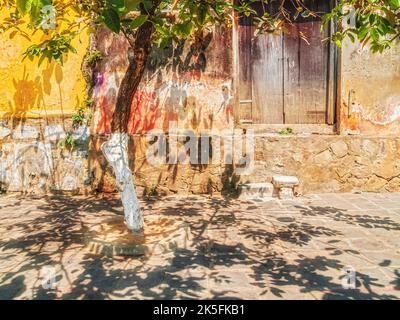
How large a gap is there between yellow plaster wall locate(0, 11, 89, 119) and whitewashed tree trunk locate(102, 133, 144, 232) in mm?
2926

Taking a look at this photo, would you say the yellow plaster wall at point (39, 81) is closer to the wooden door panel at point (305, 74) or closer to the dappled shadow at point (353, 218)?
the wooden door panel at point (305, 74)

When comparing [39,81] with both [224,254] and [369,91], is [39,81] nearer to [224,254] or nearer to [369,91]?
[224,254]

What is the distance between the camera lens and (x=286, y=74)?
25.0ft

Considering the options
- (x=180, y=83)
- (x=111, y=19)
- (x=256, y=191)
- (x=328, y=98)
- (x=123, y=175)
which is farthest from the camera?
(x=328, y=98)

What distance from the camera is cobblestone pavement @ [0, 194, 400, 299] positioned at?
341cm

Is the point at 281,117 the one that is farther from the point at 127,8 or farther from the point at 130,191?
the point at 127,8

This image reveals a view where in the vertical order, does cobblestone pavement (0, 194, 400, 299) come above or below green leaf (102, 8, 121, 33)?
below

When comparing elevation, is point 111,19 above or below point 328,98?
above

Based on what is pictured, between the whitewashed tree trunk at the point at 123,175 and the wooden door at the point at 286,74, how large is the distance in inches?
137

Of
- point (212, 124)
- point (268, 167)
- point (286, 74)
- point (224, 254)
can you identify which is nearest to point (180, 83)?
point (212, 124)

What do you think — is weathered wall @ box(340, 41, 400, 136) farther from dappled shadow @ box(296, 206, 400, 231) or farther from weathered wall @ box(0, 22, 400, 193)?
dappled shadow @ box(296, 206, 400, 231)

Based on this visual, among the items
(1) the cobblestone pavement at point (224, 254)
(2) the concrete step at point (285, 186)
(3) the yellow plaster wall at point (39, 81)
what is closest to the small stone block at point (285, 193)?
(2) the concrete step at point (285, 186)

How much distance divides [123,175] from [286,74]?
4256 mm

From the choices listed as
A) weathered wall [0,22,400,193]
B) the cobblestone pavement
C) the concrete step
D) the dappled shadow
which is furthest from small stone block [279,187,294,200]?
the dappled shadow
